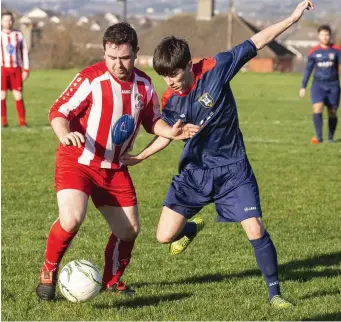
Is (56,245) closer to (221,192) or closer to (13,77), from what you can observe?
(221,192)

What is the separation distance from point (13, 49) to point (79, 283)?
41.5ft

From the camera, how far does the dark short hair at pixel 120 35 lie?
18.3 ft

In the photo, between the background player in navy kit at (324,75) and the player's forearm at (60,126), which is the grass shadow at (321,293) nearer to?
the player's forearm at (60,126)

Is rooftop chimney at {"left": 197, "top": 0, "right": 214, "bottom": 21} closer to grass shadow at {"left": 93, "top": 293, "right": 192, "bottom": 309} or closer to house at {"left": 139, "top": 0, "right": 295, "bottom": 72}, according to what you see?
house at {"left": 139, "top": 0, "right": 295, "bottom": 72}

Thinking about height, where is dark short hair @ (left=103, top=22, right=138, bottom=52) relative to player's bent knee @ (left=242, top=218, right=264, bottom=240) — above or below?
above

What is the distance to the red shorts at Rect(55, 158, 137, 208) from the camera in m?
5.80

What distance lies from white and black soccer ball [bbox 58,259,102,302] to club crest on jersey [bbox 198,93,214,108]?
1385mm

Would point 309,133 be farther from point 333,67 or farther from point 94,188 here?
point 94,188

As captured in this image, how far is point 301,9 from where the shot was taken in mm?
6039

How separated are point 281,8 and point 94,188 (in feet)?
31.1

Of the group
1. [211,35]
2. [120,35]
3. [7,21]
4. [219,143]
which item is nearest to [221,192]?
[219,143]

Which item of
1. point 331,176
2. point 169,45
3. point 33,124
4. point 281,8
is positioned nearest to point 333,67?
point 281,8

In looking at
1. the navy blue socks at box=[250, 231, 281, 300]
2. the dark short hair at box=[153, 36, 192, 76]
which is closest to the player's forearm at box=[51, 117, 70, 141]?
the dark short hair at box=[153, 36, 192, 76]

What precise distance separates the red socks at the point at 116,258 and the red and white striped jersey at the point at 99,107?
624 mm
